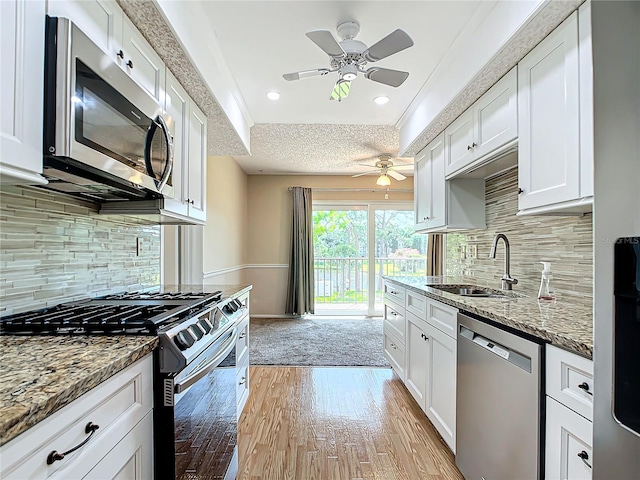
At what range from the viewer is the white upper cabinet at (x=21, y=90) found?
862mm

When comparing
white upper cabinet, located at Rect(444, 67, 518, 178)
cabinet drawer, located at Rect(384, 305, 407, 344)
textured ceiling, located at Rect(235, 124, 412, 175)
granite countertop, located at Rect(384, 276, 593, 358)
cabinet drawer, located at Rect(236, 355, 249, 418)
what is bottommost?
cabinet drawer, located at Rect(236, 355, 249, 418)

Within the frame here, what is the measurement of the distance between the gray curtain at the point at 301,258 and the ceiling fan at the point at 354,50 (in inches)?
150

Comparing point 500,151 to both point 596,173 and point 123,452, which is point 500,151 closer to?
point 596,173

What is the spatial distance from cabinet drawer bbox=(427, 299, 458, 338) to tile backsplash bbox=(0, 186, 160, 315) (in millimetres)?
1904

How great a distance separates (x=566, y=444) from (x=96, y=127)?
1.86 metres

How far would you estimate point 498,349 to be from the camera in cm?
143

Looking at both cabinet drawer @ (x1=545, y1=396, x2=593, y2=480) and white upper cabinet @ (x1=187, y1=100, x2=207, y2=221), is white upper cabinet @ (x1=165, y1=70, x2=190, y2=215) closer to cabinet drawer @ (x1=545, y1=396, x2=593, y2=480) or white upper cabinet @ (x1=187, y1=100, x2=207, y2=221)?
white upper cabinet @ (x1=187, y1=100, x2=207, y2=221)

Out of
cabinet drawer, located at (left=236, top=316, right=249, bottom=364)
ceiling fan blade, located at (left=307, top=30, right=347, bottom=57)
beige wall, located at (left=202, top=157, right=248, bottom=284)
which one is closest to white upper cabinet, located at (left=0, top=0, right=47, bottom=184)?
ceiling fan blade, located at (left=307, top=30, right=347, bottom=57)

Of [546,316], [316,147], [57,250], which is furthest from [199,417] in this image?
[316,147]

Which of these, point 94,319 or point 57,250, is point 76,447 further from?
point 57,250

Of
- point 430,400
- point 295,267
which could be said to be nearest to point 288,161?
point 295,267

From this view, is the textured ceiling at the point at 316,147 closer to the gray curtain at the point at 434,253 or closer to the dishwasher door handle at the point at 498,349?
the gray curtain at the point at 434,253

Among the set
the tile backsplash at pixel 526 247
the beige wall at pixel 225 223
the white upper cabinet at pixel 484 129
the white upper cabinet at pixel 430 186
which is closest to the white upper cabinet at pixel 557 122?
the white upper cabinet at pixel 484 129

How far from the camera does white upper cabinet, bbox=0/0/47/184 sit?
86 centimetres
